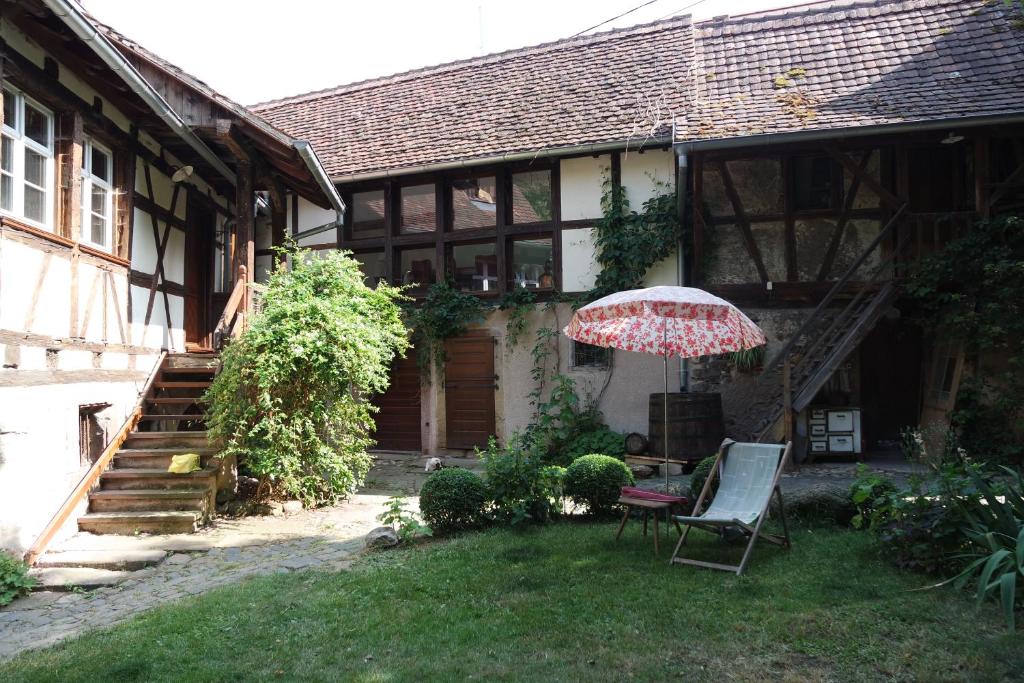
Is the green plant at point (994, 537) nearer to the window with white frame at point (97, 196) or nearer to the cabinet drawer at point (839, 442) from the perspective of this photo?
the cabinet drawer at point (839, 442)

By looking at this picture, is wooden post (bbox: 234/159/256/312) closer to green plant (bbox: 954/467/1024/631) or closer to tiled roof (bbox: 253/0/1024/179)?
tiled roof (bbox: 253/0/1024/179)

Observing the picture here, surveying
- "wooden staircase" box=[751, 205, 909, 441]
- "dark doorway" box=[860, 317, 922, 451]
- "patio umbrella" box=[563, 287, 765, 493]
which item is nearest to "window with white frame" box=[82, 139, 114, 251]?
"patio umbrella" box=[563, 287, 765, 493]

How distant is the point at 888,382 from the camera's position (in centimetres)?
1164

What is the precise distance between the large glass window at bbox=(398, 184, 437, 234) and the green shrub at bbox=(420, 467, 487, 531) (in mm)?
7281

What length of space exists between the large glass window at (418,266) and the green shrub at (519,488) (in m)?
6.45

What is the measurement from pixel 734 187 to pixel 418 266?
574cm

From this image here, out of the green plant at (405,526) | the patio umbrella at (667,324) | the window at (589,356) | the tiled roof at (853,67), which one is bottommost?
the green plant at (405,526)

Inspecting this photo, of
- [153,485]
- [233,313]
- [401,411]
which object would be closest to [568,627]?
[153,485]

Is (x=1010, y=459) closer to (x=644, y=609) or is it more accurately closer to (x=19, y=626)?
(x=644, y=609)

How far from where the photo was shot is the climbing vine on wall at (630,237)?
10.6 m

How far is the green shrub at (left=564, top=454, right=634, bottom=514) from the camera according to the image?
6555 mm

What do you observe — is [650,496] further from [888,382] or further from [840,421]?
[888,382]

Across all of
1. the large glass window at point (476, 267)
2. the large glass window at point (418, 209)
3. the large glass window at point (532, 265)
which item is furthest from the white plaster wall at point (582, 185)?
the large glass window at point (418, 209)

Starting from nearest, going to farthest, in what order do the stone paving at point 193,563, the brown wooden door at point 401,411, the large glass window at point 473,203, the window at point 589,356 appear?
the stone paving at point 193,563, the window at point 589,356, the large glass window at point 473,203, the brown wooden door at point 401,411
